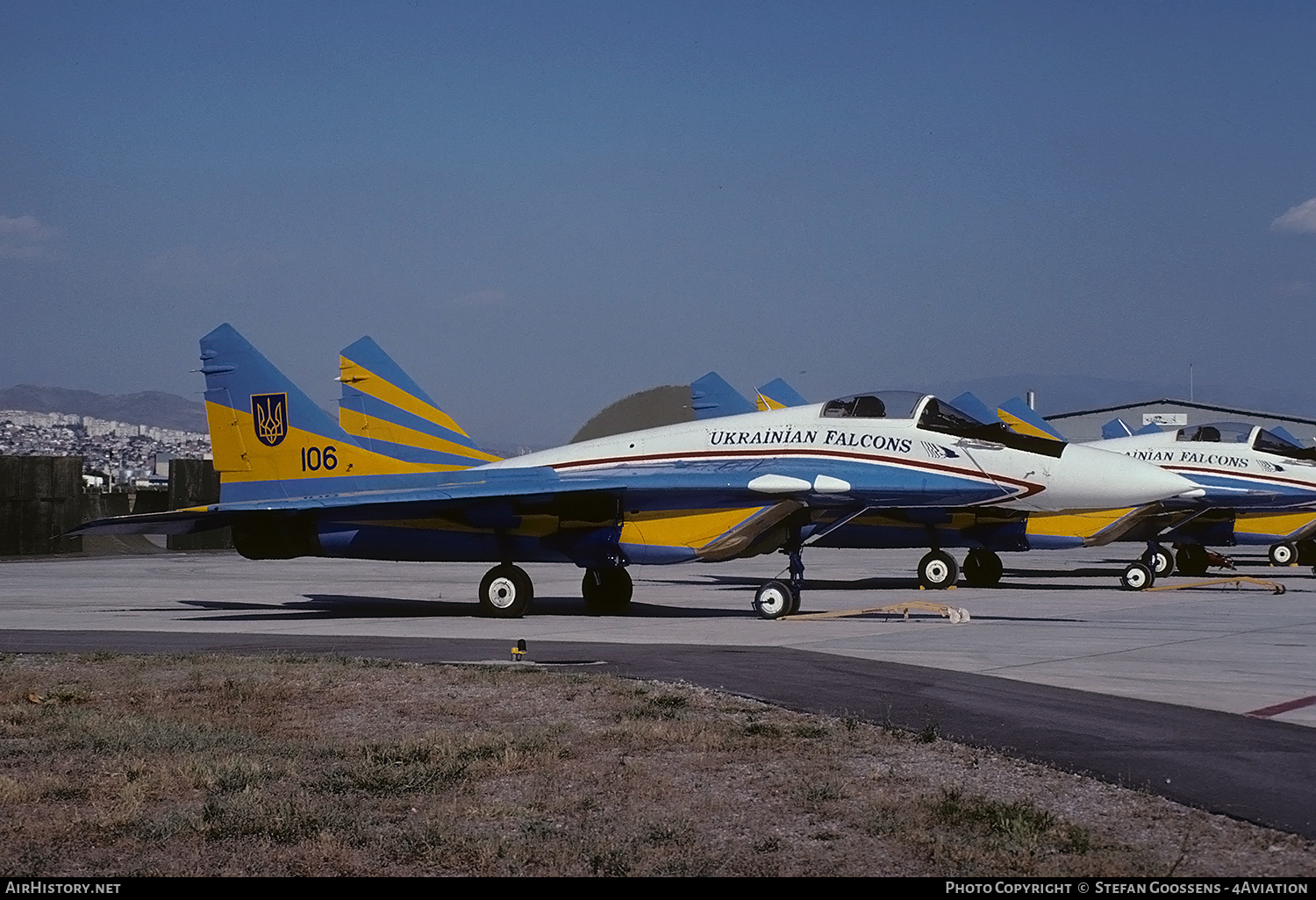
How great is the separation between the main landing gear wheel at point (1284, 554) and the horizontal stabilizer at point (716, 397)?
1358cm

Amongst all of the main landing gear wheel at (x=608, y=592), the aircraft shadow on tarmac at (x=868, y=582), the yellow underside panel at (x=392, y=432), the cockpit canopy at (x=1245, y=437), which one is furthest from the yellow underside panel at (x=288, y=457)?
the cockpit canopy at (x=1245, y=437)

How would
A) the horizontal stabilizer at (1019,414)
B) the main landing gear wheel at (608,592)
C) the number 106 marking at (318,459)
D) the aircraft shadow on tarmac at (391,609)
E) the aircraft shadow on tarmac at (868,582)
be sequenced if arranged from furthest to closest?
the horizontal stabilizer at (1019,414) < the aircraft shadow on tarmac at (868,582) < the number 106 marking at (318,459) < the main landing gear wheel at (608,592) < the aircraft shadow on tarmac at (391,609)

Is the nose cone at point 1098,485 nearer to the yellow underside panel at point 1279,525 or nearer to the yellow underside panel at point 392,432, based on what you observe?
the yellow underside panel at point 392,432

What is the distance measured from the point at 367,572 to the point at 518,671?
21.3m

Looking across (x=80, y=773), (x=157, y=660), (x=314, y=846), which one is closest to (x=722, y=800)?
(x=314, y=846)

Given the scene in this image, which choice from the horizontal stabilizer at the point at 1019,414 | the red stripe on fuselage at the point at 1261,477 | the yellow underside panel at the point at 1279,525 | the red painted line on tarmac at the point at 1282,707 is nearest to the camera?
the red painted line on tarmac at the point at 1282,707

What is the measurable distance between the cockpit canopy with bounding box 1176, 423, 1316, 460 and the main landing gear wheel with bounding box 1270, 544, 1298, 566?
4377mm

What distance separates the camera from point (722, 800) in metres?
6.96

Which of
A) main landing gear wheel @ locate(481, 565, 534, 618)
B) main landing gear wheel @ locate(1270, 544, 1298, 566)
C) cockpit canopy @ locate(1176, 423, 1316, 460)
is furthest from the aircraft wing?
main landing gear wheel @ locate(1270, 544, 1298, 566)

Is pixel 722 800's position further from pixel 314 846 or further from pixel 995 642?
pixel 995 642

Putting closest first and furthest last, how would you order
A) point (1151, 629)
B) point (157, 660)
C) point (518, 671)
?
point (518, 671) < point (157, 660) < point (1151, 629)

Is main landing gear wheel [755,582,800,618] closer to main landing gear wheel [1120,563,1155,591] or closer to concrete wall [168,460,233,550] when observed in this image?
main landing gear wheel [1120,563,1155,591]

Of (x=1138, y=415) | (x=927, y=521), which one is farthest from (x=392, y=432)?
(x=1138, y=415)

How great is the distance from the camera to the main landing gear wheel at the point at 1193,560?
29.5 metres
